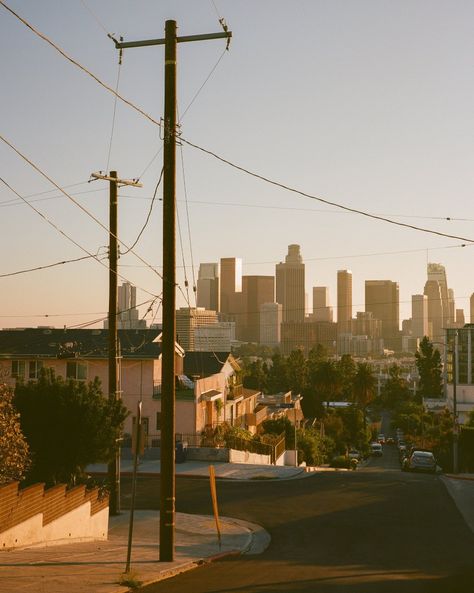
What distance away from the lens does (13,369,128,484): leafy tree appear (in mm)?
23344

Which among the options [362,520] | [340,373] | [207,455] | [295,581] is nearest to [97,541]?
[295,581]

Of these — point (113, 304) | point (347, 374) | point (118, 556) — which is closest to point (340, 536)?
point (118, 556)

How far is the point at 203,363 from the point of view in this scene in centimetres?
6531

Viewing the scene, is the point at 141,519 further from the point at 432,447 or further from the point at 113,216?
the point at 432,447

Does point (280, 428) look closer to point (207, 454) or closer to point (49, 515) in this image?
point (207, 454)

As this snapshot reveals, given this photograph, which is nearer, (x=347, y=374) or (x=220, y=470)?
(x=220, y=470)

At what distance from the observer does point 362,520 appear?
27.4m

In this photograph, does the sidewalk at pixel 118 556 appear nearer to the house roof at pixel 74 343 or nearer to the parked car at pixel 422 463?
the house roof at pixel 74 343

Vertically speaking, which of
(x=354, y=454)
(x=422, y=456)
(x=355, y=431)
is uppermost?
(x=422, y=456)

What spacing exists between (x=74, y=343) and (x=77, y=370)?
1.95 meters

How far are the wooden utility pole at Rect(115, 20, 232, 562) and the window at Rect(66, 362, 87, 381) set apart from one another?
34463 mm

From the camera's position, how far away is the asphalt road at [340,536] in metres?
16.3

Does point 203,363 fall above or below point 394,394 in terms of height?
above

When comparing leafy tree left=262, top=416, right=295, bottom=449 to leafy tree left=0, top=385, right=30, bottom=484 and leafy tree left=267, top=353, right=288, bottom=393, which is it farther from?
leafy tree left=267, top=353, right=288, bottom=393
